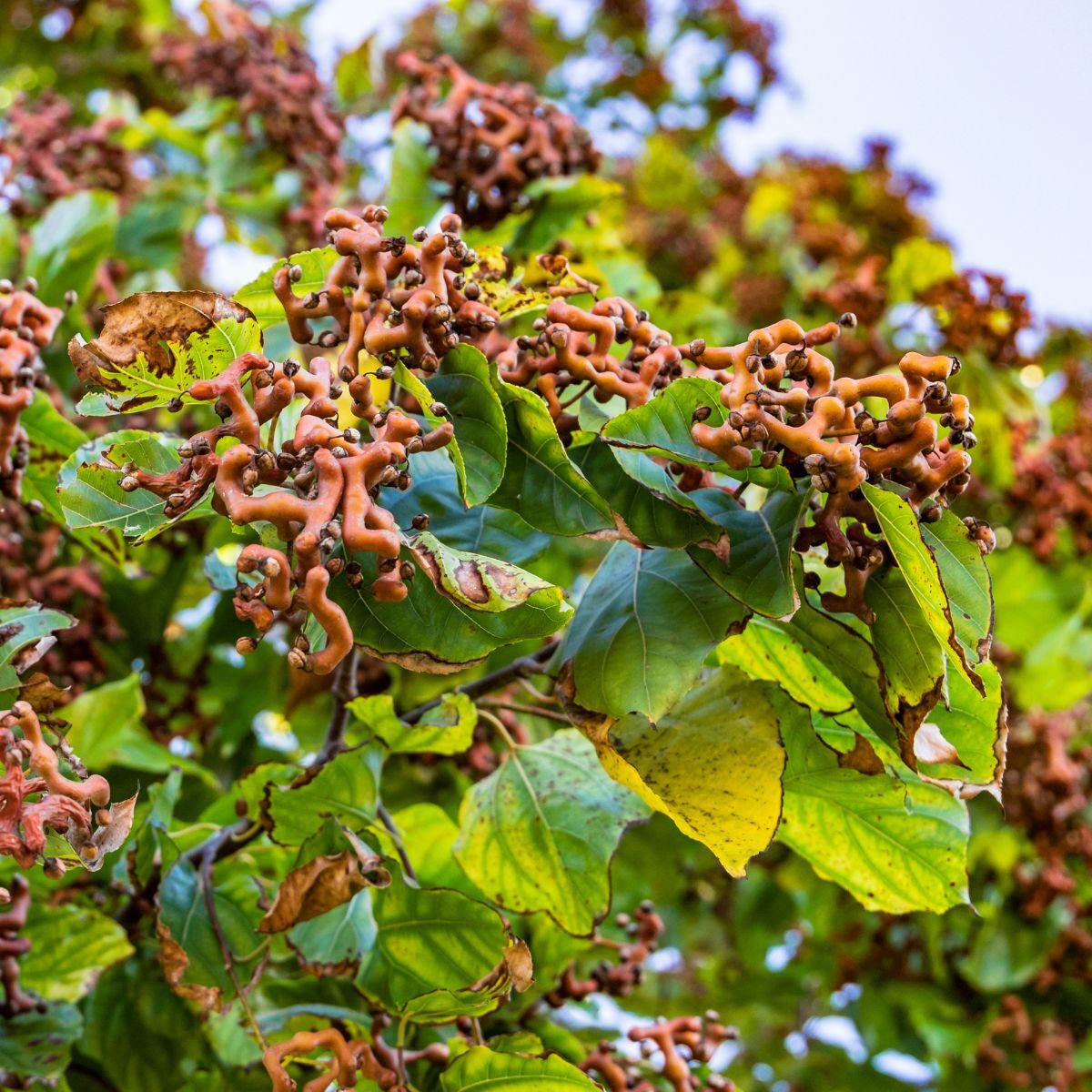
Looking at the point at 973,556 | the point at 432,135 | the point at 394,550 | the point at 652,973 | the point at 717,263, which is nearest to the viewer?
the point at 394,550

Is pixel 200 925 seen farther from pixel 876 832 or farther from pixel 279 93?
pixel 279 93

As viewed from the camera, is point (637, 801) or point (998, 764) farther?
point (637, 801)

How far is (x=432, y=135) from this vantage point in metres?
1.75

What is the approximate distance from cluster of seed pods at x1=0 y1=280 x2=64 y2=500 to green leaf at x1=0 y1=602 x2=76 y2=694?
15cm

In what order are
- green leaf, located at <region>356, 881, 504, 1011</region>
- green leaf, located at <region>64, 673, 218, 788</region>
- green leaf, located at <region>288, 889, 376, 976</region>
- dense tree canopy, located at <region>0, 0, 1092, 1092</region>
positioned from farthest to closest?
green leaf, located at <region>64, 673, 218, 788</region>, green leaf, located at <region>288, 889, 376, 976</region>, green leaf, located at <region>356, 881, 504, 1011</region>, dense tree canopy, located at <region>0, 0, 1092, 1092</region>

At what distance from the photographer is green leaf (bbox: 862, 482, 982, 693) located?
2.90 ft

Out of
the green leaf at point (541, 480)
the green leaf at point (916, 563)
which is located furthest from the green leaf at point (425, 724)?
the green leaf at point (916, 563)

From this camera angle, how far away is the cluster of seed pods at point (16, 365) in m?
1.16

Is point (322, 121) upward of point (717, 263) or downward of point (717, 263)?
upward

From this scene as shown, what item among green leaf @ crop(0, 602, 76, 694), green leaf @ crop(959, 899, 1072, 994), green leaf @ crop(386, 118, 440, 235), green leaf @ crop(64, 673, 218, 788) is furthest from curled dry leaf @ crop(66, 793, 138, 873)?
green leaf @ crop(959, 899, 1072, 994)

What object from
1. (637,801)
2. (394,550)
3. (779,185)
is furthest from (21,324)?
(779,185)

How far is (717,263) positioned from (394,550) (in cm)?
307

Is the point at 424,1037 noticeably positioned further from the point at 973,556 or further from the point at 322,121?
the point at 322,121

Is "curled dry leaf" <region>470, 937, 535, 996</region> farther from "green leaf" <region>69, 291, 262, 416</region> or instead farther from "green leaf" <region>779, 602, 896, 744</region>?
"green leaf" <region>69, 291, 262, 416</region>
